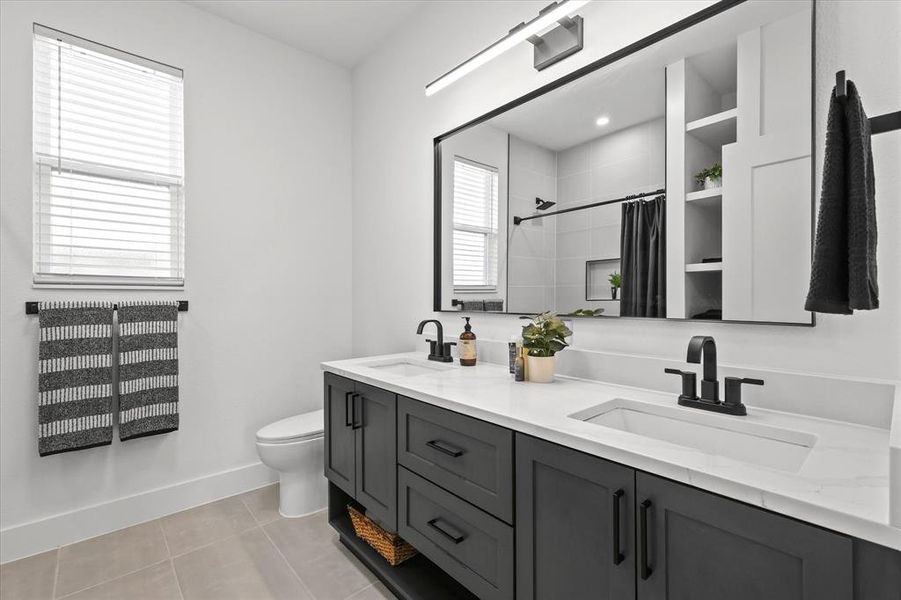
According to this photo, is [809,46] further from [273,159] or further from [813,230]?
[273,159]

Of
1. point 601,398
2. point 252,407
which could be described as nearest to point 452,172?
point 601,398

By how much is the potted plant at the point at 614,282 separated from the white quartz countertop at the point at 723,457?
330 mm

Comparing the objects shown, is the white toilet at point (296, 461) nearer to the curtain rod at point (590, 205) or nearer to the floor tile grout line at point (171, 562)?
the floor tile grout line at point (171, 562)

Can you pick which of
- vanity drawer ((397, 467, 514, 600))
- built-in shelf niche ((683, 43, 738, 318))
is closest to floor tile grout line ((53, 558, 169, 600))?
vanity drawer ((397, 467, 514, 600))

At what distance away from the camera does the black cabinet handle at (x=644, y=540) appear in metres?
0.85

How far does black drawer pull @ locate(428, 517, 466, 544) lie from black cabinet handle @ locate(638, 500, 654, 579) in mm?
590

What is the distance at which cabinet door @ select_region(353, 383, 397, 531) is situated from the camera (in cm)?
160

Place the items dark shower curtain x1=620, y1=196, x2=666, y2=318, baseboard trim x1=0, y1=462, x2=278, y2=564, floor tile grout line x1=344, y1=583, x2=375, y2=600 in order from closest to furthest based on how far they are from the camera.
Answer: dark shower curtain x1=620, y1=196, x2=666, y2=318 < floor tile grout line x1=344, y1=583, x2=375, y2=600 < baseboard trim x1=0, y1=462, x2=278, y2=564

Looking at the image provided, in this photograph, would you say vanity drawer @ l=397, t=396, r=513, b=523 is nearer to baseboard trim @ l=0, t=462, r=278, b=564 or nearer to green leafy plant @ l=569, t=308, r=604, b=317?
green leafy plant @ l=569, t=308, r=604, b=317

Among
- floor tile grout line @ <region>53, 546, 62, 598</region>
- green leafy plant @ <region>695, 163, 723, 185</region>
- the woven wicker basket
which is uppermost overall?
green leafy plant @ <region>695, 163, 723, 185</region>

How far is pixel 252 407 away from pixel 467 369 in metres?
1.51

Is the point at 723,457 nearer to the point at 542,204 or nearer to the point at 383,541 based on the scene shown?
the point at 542,204

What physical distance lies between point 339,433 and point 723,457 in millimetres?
1548

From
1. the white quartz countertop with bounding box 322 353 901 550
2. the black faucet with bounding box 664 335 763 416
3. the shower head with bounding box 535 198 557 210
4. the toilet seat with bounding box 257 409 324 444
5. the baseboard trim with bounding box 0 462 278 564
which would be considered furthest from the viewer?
the toilet seat with bounding box 257 409 324 444
